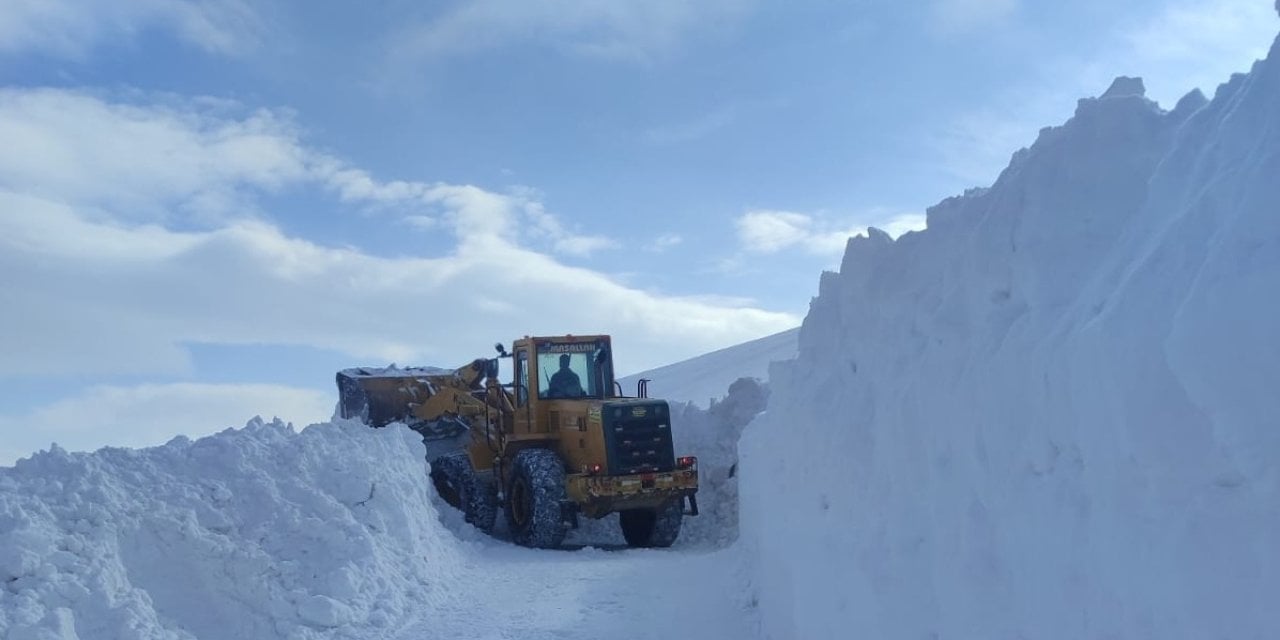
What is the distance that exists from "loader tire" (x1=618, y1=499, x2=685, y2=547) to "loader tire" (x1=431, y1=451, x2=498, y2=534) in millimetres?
1978

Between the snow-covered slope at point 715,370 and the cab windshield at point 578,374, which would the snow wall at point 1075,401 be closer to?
the cab windshield at point 578,374

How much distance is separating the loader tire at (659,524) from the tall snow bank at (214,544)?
3622mm

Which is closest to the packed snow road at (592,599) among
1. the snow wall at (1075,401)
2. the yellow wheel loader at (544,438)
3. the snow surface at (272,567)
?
the snow surface at (272,567)

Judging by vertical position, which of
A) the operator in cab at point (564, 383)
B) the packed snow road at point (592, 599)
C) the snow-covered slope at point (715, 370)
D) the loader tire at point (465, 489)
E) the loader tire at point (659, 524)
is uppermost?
the snow-covered slope at point (715, 370)

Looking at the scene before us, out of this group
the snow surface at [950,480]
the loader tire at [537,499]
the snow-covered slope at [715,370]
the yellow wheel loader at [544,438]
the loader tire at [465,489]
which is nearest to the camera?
the snow surface at [950,480]

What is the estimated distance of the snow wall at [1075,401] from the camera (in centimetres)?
351

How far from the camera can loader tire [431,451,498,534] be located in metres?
15.0

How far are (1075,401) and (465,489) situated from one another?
39.1 ft

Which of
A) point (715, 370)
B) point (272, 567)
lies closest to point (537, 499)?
point (272, 567)

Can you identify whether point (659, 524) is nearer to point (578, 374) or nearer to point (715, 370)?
point (578, 374)

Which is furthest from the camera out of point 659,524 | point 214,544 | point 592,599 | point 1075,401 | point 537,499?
point 659,524

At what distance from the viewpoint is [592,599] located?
1043 cm

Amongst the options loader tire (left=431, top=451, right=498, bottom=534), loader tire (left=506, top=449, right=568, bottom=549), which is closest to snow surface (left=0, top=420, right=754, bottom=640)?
loader tire (left=506, top=449, right=568, bottom=549)

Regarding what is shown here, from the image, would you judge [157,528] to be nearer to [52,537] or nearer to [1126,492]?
[52,537]
